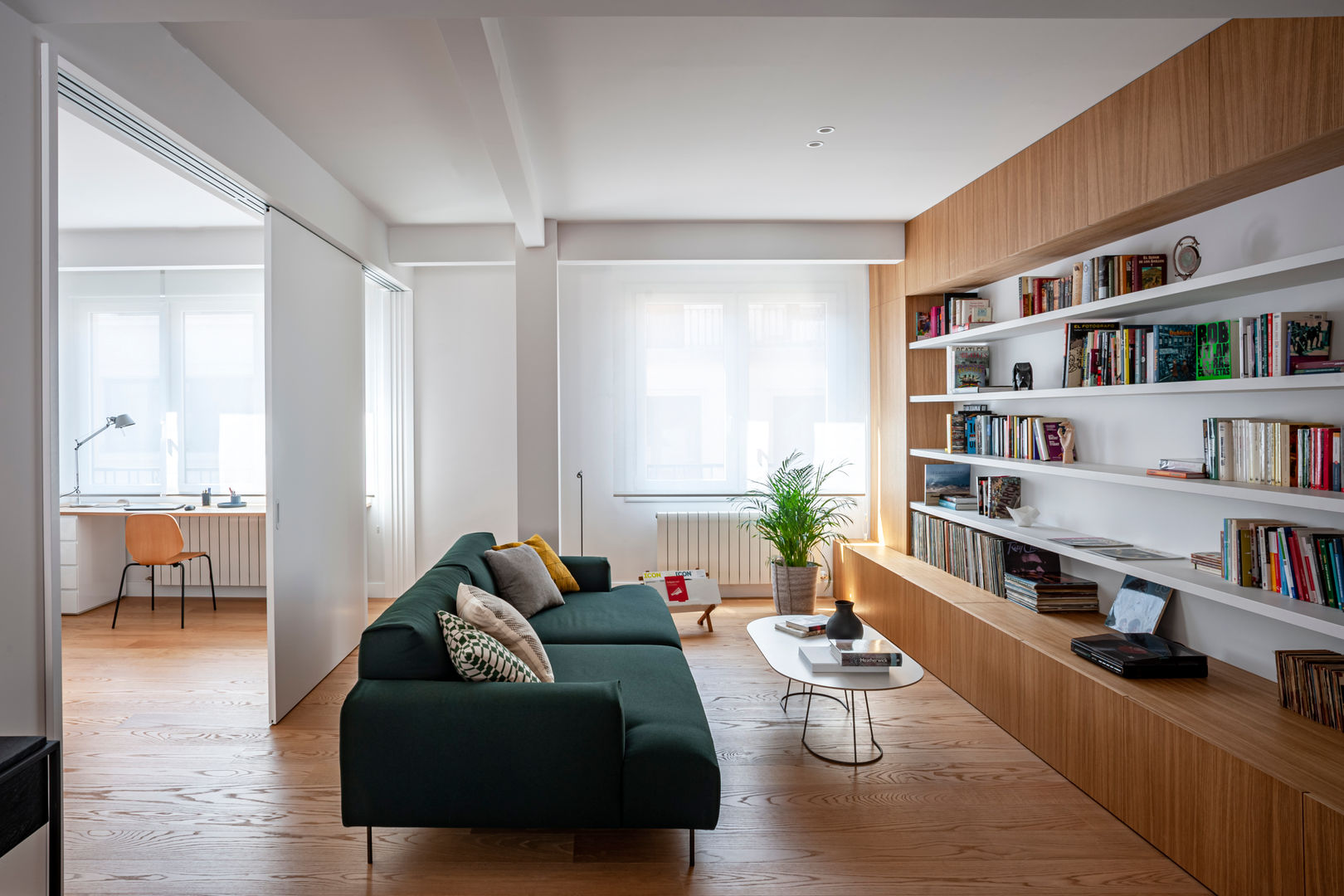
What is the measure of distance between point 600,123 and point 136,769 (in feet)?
10.9

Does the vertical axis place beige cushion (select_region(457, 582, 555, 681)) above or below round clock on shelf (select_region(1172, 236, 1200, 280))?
below

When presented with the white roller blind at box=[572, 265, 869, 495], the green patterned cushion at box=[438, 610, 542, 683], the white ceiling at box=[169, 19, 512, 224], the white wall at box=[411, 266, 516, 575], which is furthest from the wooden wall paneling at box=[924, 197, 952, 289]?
the green patterned cushion at box=[438, 610, 542, 683]

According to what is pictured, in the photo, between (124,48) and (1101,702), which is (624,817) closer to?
(1101,702)

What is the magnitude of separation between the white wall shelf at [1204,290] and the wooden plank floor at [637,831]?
1.90 m

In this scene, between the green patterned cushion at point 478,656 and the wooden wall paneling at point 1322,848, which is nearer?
the wooden wall paneling at point 1322,848

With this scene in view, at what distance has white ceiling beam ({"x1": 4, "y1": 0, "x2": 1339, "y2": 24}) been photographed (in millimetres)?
1780

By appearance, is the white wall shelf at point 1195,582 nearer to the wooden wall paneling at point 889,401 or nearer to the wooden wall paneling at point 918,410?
the wooden wall paneling at point 918,410

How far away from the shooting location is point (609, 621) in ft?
11.7

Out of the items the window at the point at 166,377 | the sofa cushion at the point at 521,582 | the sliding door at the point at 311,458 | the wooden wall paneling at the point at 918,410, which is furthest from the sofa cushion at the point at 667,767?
the window at the point at 166,377

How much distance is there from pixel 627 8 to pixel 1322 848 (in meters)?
2.75

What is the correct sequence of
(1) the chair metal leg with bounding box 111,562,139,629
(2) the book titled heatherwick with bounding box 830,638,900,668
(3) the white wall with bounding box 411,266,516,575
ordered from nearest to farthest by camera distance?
(2) the book titled heatherwick with bounding box 830,638,900,668 → (1) the chair metal leg with bounding box 111,562,139,629 → (3) the white wall with bounding box 411,266,516,575

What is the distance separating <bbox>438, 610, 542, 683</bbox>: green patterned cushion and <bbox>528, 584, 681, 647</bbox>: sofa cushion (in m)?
0.94

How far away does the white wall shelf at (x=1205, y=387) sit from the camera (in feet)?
7.14

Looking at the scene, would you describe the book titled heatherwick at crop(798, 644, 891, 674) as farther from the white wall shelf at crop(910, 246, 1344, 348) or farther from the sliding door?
the sliding door
